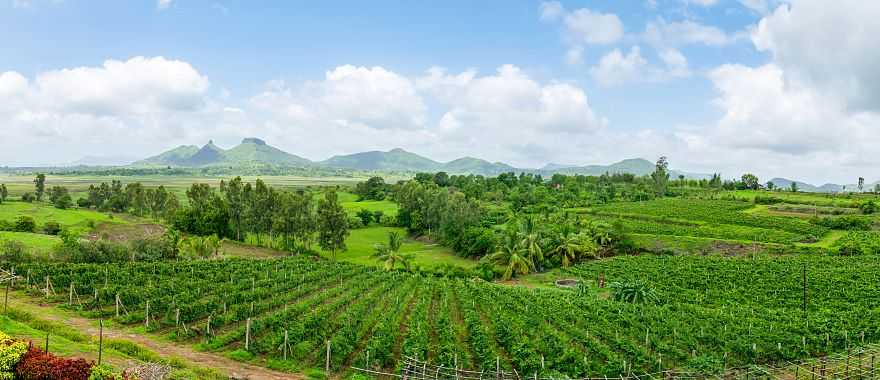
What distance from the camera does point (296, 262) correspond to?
158 ft

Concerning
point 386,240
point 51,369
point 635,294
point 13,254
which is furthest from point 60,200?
point 635,294

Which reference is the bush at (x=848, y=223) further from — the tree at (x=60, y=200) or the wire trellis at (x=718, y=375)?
the tree at (x=60, y=200)

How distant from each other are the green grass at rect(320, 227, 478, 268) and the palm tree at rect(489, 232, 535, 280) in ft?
17.1

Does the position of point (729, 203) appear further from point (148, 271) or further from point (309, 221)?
point (148, 271)

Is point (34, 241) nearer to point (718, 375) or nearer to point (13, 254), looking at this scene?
point (13, 254)

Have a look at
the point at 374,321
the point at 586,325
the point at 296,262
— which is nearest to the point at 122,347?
the point at 374,321

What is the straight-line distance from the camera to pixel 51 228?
Result: 198 feet

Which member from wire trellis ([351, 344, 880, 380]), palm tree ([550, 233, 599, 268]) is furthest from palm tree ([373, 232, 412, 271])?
wire trellis ([351, 344, 880, 380])

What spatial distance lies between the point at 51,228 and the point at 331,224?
3362cm

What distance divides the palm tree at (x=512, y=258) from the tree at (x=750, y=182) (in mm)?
108095

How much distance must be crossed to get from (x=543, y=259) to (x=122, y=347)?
45.6m

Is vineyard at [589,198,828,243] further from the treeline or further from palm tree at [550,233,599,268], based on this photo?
the treeline

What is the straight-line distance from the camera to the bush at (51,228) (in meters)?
60.3

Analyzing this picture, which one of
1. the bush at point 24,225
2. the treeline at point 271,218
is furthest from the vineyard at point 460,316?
the bush at point 24,225
